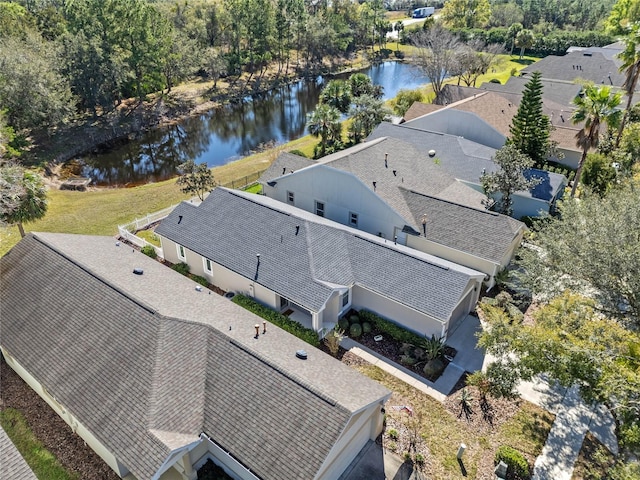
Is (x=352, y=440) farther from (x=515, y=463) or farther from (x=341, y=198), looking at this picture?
(x=341, y=198)

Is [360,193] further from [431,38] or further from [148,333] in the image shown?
[431,38]

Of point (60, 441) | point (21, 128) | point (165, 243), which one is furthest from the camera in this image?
point (21, 128)

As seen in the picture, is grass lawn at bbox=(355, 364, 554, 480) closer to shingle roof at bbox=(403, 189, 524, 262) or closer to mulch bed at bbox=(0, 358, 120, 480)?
shingle roof at bbox=(403, 189, 524, 262)

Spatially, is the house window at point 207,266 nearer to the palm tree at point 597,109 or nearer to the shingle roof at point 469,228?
the shingle roof at point 469,228

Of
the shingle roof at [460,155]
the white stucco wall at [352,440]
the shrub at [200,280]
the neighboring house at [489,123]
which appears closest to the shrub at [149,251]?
the shrub at [200,280]

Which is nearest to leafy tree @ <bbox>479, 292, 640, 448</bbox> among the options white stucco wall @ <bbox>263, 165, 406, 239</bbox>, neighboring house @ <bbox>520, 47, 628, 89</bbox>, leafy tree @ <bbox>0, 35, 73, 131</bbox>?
white stucco wall @ <bbox>263, 165, 406, 239</bbox>

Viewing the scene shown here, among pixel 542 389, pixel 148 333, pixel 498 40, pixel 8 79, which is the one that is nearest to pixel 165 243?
pixel 148 333
